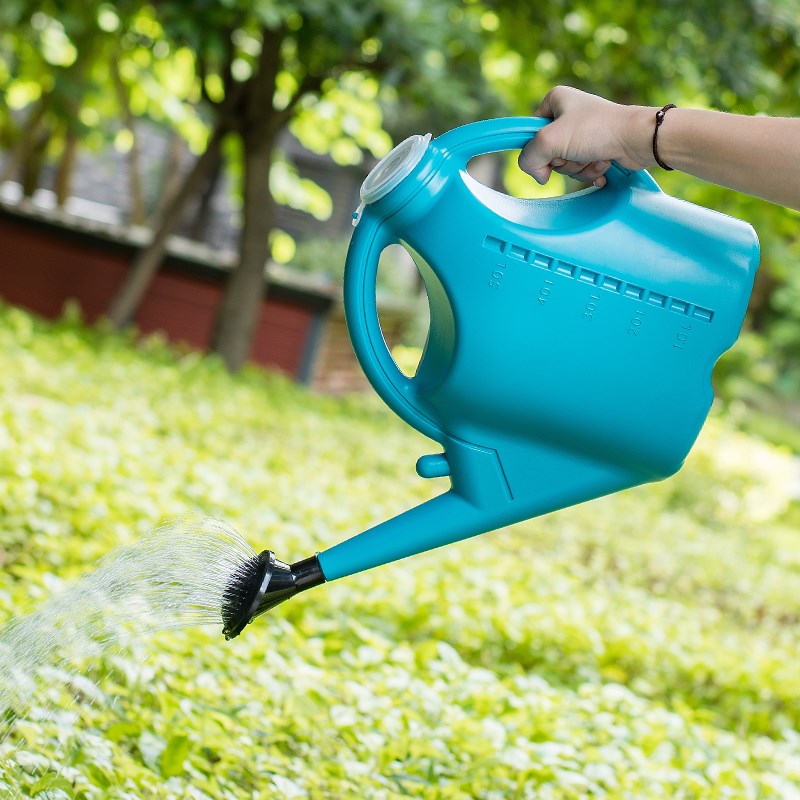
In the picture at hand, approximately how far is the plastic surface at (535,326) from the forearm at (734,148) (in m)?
0.09

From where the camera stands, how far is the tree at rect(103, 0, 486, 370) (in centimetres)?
591

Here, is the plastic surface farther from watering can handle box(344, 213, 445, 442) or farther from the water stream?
the water stream

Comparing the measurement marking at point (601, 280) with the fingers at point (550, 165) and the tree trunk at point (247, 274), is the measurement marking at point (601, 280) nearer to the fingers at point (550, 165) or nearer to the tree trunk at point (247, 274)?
the fingers at point (550, 165)

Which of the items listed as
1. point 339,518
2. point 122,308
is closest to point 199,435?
point 339,518

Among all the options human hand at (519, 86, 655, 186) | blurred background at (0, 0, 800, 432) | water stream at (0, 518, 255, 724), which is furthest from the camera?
blurred background at (0, 0, 800, 432)

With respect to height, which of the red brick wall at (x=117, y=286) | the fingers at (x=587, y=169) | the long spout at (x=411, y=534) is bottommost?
the red brick wall at (x=117, y=286)

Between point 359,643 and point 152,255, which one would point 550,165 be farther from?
point 152,255

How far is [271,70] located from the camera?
817 centimetres

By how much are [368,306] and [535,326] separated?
0.22 meters

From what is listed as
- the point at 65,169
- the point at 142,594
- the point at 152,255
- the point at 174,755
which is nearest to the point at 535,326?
the point at 142,594

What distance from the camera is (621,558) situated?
230 inches

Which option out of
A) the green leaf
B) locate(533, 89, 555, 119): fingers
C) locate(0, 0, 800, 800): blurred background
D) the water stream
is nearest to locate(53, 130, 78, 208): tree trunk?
locate(0, 0, 800, 800): blurred background

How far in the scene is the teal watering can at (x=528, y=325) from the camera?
1523 millimetres

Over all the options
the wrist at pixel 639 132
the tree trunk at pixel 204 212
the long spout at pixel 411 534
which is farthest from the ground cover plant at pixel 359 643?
the tree trunk at pixel 204 212
